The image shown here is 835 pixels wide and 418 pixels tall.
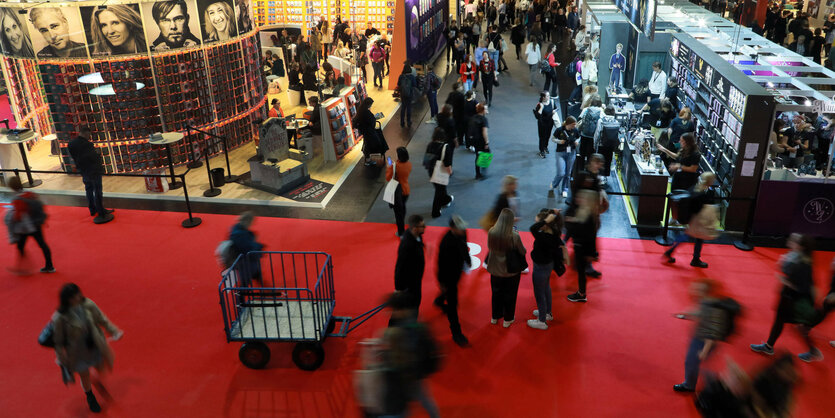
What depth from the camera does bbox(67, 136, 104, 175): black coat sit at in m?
10.2

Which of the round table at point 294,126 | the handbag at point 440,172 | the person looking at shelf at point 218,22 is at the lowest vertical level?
the round table at point 294,126

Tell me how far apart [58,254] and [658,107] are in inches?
451

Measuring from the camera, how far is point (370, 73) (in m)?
20.0

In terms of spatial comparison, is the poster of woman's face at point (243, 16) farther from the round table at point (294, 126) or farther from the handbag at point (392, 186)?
the handbag at point (392, 186)

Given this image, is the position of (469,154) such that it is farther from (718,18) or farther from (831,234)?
(718,18)

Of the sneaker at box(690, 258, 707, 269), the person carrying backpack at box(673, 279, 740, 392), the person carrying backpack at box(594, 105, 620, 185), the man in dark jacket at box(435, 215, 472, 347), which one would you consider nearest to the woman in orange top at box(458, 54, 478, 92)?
the person carrying backpack at box(594, 105, 620, 185)

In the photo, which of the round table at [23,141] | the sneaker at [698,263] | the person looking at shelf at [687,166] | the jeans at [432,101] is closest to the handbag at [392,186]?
the person looking at shelf at [687,166]

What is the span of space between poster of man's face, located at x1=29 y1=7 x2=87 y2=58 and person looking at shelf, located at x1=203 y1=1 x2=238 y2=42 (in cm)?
223

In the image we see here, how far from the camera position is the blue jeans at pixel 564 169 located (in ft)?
35.7

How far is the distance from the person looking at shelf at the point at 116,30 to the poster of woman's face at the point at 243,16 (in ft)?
7.00

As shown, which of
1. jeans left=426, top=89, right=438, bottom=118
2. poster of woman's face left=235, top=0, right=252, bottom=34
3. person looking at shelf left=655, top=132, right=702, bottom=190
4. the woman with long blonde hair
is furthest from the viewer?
jeans left=426, top=89, right=438, bottom=118

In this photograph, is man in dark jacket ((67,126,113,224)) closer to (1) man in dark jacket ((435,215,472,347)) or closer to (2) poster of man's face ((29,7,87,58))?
(2) poster of man's face ((29,7,87,58))

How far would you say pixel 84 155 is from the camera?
10.2 meters

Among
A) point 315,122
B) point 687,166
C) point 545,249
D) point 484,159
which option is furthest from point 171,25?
point 687,166
